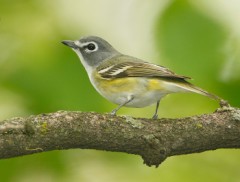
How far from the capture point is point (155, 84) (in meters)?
5.59

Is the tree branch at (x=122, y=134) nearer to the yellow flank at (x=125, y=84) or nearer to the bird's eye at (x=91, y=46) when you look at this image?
the yellow flank at (x=125, y=84)

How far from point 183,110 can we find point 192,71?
21.6 inches

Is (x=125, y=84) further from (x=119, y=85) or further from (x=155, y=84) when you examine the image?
(x=155, y=84)

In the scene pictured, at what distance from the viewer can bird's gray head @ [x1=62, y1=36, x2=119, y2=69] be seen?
651 cm

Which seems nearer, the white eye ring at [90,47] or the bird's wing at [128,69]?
the bird's wing at [128,69]

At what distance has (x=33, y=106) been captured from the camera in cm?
464

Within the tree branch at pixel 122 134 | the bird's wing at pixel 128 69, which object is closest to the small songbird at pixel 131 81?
the bird's wing at pixel 128 69

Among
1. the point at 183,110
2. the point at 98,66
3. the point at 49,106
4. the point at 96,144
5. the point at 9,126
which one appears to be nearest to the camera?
the point at 9,126

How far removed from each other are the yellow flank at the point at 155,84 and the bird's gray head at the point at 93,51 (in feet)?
3.35

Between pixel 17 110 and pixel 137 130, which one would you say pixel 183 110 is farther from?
pixel 17 110

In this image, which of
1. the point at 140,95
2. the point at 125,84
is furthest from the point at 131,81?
the point at 140,95

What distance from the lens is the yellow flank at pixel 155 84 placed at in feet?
18.2

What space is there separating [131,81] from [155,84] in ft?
1.04

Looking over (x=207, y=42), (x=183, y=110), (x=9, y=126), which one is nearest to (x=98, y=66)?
(x=183, y=110)
